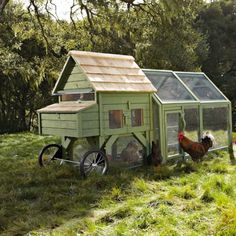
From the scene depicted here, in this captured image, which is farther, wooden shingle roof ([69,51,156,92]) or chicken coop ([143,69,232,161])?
chicken coop ([143,69,232,161])

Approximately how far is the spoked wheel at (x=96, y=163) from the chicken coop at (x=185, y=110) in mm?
1492

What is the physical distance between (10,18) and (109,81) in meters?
8.38

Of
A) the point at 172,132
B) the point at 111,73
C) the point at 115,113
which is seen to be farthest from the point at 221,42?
the point at 115,113

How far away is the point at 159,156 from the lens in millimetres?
7070

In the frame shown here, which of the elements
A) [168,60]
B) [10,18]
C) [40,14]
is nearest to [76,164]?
[40,14]

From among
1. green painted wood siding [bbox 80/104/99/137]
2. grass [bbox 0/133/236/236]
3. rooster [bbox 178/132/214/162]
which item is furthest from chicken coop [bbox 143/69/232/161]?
green painted wood siding [bbox 80/104/99/137]

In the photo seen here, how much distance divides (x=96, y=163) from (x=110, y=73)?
1748 mm

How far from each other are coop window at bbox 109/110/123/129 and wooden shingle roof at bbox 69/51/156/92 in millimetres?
426

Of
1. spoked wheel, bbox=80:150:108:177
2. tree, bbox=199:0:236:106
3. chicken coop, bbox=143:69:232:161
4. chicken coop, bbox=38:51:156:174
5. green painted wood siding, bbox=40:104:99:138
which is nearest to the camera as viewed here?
green painted wood siding, bbox=40:104:99:138

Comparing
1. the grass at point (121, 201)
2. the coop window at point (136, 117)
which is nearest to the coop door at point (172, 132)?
the coop window at point (136, 117)

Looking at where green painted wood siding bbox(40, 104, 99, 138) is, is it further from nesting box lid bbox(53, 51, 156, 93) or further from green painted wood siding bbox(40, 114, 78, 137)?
nesting box lid bbox(53, 51, 156, 93)

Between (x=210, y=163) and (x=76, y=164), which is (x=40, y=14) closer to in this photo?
(x=76, y=164)

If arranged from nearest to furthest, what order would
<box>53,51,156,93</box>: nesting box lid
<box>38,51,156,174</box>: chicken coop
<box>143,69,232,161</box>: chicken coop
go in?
<box>38,51,156,174</box>: chicken coop, <box>53,51,156,93</box>: nesting box lid, <box>143,69,232,161</box>: chicken coop

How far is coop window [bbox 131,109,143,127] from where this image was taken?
274 inches
